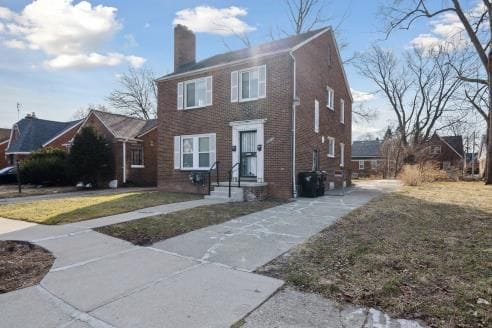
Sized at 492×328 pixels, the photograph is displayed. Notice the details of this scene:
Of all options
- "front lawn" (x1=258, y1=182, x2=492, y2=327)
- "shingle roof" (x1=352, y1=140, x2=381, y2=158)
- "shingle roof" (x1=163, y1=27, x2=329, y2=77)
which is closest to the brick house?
"shingle roof" (x1=163, y1=27, x2=329, y2=77)

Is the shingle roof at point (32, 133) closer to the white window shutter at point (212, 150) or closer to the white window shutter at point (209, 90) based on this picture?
the white window shutter at point (209, 90)

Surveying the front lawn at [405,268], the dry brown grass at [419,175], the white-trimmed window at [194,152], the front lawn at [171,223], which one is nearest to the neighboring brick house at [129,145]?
the white-trimmed window at [194,152]

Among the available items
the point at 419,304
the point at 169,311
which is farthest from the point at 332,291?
the point at 169,311

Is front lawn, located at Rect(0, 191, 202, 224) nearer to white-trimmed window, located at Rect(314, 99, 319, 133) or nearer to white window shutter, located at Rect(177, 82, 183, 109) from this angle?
white window shutter, located at Rect(177, 82, 183, 109)

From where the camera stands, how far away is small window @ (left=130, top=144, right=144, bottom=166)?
22.4 m

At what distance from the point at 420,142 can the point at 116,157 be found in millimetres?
32670

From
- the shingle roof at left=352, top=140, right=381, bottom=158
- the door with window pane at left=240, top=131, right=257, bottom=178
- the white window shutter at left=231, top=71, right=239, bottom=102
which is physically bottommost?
the door with window pane at left=240, top=131, right=257, bottom=178

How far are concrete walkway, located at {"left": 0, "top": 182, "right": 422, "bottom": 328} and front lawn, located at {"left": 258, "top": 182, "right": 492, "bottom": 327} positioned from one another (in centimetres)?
49

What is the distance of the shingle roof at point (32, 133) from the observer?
30781mm

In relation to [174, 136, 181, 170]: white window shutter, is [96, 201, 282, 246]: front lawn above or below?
below

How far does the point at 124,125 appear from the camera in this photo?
23500 mm

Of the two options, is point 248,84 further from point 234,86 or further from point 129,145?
point 129,145

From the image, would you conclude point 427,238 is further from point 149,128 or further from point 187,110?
point 149,128

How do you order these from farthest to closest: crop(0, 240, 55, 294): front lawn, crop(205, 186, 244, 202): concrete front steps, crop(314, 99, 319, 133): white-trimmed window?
crop(314, 99, 319, 133): white-trimmed window
crop(205, 186, 244, 202): concrete front steps
crop(0, 240, 55, 294): front lawn
